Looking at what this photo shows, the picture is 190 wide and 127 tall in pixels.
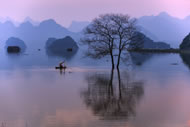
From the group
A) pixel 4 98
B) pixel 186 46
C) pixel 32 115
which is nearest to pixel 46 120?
pixel 32 115

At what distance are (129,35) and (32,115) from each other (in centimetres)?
3232

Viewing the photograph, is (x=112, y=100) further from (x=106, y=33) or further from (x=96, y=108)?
(x=106, y=33)

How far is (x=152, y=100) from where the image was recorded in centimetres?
1977

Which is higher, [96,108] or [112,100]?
[112,100]

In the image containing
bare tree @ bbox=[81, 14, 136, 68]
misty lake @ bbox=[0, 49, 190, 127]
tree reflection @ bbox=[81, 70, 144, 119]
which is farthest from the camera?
bare tree @ bbox=[81, 14, 136, 68]

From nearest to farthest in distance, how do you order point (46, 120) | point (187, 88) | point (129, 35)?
point (46, 120) → point (187, 88) → point (129, 35)

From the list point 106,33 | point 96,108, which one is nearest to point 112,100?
point 96,108

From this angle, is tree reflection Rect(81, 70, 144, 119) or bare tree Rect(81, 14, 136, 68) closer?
tree reflection Rect(81, 70, 144, 119)

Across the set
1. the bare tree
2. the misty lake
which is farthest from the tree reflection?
the bare tree

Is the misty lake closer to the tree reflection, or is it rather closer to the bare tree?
the tree reflection

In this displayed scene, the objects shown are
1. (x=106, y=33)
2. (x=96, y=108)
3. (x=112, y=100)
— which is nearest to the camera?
(x=96, y=108)

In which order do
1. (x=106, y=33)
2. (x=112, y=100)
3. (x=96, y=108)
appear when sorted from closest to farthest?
1. (x=96, y=108)
2. (x=112, y=100)
3. (x=106, y=33)

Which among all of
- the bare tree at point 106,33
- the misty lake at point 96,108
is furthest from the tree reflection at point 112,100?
the bare tree at point 106,33

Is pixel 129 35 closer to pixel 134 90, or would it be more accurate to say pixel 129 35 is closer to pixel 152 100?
pixel 134 90
